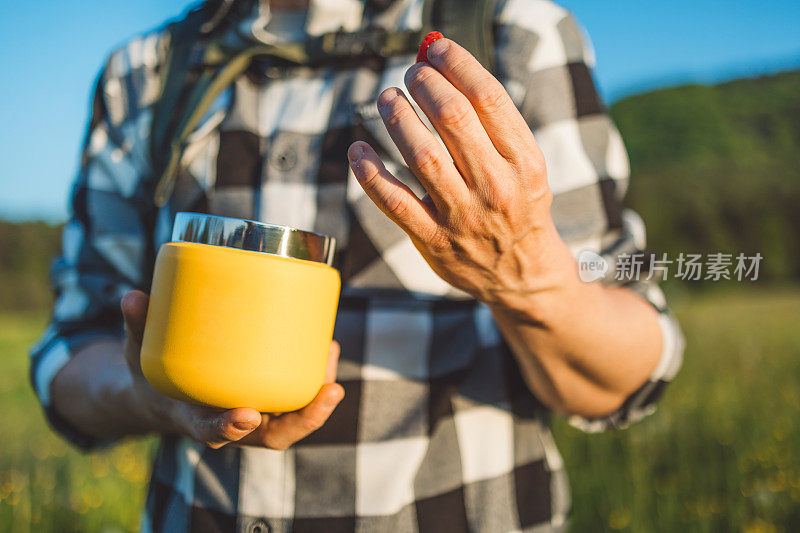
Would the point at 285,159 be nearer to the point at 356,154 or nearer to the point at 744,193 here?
the point at 356,154

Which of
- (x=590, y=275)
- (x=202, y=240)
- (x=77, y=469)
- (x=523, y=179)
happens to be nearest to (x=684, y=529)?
(x=590, y=275)

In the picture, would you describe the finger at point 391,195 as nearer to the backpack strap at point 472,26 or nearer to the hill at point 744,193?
the backpack strap at point 472,26

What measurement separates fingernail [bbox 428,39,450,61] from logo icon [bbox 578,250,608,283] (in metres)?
0.55

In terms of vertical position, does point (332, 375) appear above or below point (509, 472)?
above

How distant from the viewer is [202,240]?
81 cm

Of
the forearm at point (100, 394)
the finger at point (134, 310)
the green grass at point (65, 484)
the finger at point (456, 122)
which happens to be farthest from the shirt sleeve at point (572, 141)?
the green grass at point (65, 484)

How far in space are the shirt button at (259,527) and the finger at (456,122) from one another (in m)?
0.77

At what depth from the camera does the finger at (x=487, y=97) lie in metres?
0.67

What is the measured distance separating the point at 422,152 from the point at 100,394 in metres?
0.94

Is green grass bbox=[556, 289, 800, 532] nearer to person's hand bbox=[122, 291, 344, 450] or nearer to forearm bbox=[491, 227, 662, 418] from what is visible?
forearm bbox=[491, 227, 662, 418]

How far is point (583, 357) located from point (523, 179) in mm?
405

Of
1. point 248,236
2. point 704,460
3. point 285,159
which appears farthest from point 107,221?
point 704,460

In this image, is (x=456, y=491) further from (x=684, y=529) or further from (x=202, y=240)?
(x=684, y=529)

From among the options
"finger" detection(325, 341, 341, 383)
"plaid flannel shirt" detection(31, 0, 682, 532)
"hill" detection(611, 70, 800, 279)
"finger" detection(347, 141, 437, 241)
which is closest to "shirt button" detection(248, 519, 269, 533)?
"plaid flannel shirt" detection(31, 0, 682, 532)
